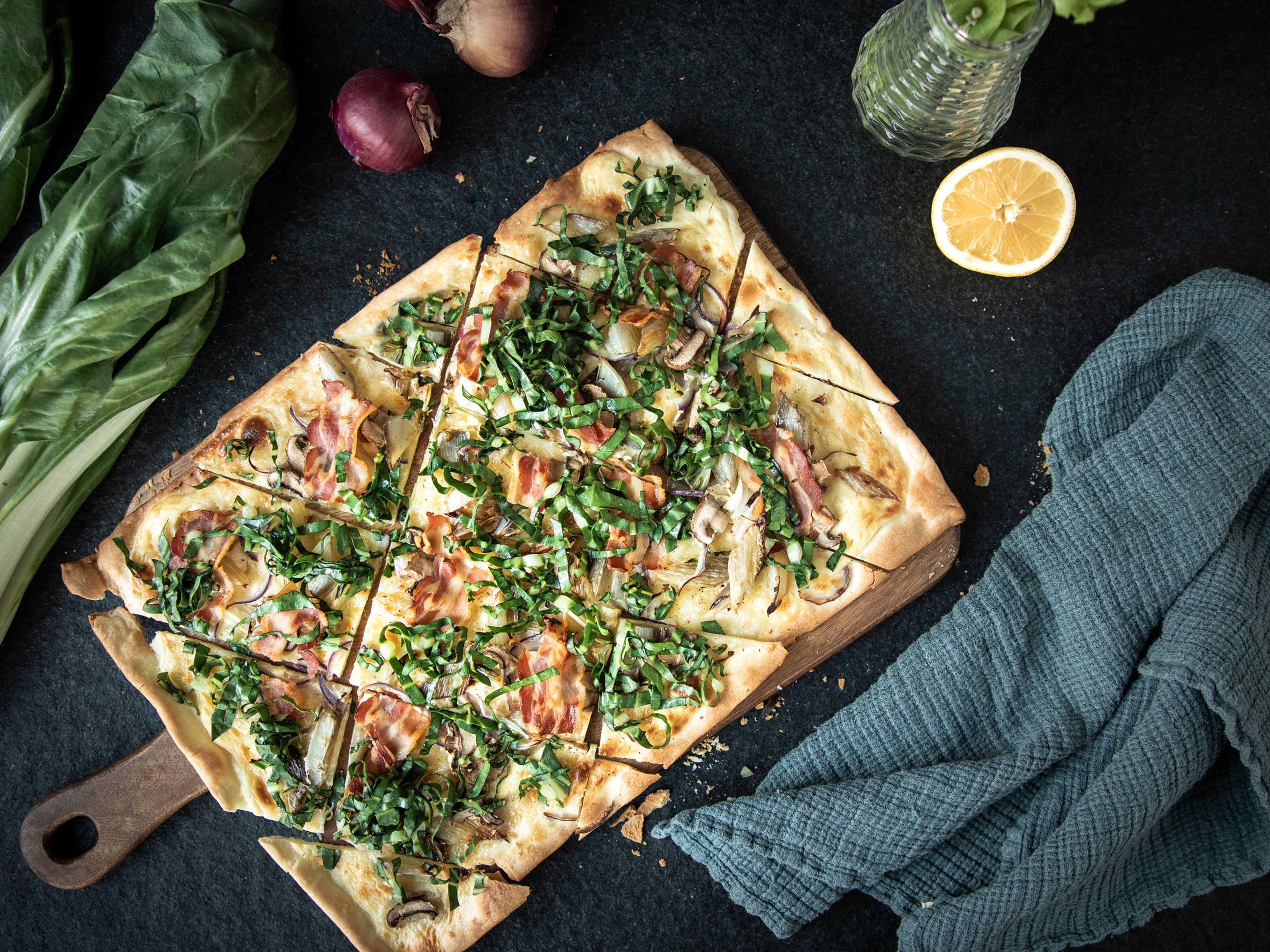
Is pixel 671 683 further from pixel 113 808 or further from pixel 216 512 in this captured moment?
pixel 113 808

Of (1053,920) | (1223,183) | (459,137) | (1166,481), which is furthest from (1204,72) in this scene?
(1053,920)

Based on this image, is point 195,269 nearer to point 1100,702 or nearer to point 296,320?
point 296,320

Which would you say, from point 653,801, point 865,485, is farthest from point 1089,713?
point 653,801

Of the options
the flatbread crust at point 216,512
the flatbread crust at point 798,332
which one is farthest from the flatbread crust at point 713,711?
the flatbread crust at point 216,512

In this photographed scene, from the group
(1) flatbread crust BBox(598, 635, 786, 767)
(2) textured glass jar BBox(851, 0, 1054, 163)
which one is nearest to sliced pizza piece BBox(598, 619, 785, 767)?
(1) flatbread crust BBox(598, 635, 786, 767)

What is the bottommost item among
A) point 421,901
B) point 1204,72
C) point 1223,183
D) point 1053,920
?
point 421,901

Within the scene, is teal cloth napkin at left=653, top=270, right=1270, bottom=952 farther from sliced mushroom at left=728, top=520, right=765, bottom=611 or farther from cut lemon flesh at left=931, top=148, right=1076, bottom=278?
sliced mushroom at left=728, top=520, right=765, bottom=611

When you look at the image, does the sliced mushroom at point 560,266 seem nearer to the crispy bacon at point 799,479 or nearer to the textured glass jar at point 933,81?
the crispy bacon at point 799,479
